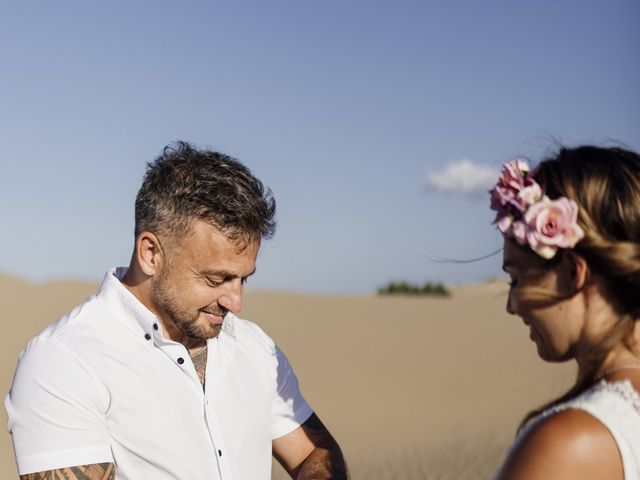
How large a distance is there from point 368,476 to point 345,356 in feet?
25.7

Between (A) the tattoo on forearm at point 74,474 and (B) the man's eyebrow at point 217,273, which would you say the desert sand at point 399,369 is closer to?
(B) the man's eyebrow at point 217,273

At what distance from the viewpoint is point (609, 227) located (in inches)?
95.5

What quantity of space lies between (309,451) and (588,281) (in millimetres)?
2055

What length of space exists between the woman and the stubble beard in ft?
5.15

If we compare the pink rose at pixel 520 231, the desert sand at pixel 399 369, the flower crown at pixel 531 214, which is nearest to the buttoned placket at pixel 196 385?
the flower crown at pixel 531 214

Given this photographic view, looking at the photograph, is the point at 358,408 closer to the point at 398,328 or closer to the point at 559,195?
the point at 398,328

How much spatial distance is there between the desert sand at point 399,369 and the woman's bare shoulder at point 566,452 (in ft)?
29.2

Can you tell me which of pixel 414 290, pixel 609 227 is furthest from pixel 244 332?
pixel 414 290

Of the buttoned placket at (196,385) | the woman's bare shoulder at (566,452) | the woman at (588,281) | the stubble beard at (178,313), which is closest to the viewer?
the woman's bare shoulder at (566,452)

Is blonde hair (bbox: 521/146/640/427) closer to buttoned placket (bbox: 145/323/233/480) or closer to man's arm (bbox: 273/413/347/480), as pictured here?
buttoned placket (bbox: 145/323/233/480)

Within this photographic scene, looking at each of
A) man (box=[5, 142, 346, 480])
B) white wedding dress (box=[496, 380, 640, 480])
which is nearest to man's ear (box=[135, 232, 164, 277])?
man (box=[5, 142, 346, 480])

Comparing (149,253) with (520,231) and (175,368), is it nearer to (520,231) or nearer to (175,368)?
(175,368)

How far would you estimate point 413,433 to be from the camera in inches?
561

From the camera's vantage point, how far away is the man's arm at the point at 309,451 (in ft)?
13.5
